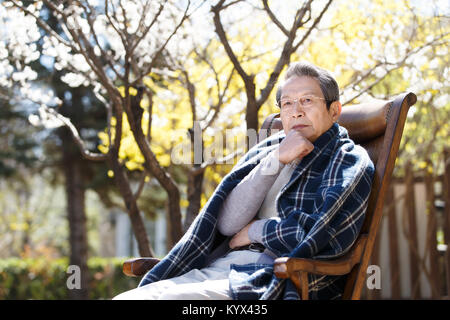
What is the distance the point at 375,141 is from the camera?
2576mm

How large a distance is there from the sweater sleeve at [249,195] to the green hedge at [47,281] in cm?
691

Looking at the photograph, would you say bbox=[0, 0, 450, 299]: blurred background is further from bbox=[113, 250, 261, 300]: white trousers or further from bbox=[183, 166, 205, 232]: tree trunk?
bbox=[113, 250, 261, 300]: white trousers

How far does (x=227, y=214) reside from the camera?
2.46 meters

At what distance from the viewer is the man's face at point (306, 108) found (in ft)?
7.77

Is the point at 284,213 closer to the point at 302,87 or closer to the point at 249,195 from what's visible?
the point at 249,195

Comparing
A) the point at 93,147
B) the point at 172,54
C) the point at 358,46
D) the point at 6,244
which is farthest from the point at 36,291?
the point at 6,244

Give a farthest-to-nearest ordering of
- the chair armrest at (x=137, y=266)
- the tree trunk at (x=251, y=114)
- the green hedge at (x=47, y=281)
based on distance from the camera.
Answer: the green hedge at (x=47, y=281) → the tree trunk at (x=251, y=114) → the chair armrest at (x=137, y=266)

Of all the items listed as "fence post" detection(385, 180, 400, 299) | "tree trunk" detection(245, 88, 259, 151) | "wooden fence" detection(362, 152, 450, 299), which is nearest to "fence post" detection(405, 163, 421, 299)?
"wooden fence" detection(362, 152, 450, 299)

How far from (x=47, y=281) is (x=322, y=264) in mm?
8350

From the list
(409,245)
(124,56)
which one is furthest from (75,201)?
(124,56)

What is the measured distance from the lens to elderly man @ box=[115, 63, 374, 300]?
2.04 metres

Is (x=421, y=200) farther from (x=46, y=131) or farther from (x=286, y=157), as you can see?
(x=46, y=131)

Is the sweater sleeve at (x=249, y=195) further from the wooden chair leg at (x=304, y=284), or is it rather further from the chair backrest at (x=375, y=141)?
the wooden chair leg at (x=304, y=284)

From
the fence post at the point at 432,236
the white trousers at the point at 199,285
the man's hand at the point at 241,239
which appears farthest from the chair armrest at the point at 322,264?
the fence post at the point at 432,236
